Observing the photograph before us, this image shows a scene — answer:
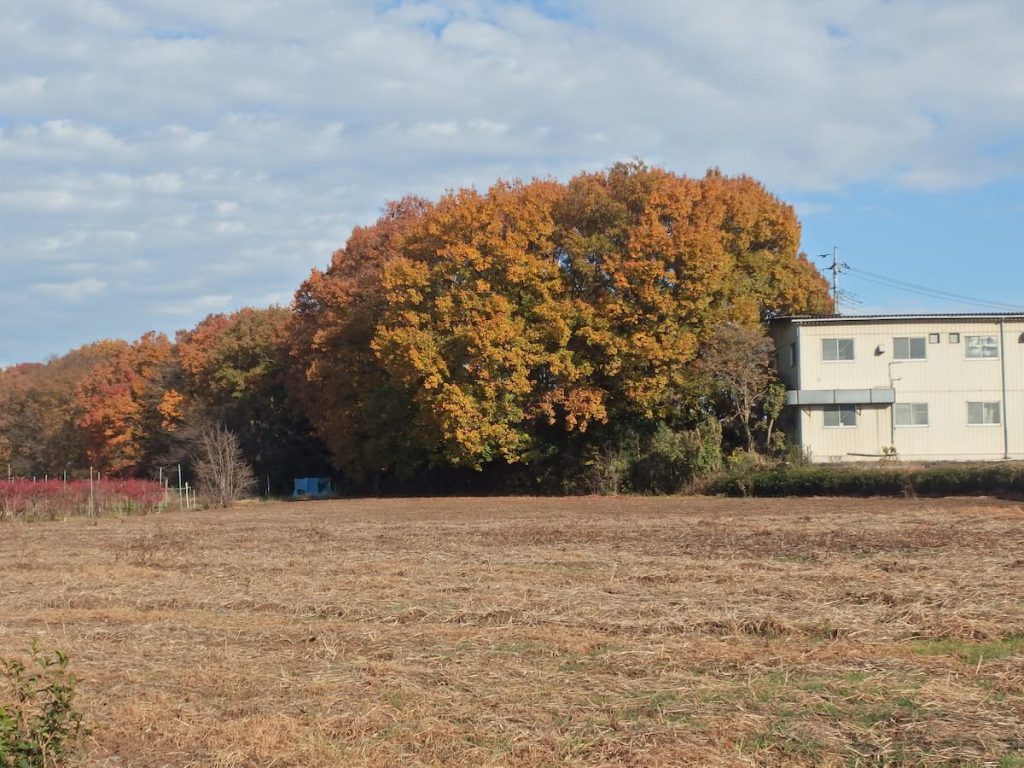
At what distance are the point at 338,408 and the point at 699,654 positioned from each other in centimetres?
4644

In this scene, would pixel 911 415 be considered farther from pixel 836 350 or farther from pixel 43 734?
pixel 43 734

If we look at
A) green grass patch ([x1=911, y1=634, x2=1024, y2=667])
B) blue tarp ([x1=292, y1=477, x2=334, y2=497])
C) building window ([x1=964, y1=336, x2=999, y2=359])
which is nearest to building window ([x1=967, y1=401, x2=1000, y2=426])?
building window ([x1=964, y1=336, x2=999, y2=359])

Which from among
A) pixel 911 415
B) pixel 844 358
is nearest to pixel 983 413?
pixel 911 415

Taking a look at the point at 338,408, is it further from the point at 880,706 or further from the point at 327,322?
the point at 880,706

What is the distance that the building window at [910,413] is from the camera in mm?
43750

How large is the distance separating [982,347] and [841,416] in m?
6.81

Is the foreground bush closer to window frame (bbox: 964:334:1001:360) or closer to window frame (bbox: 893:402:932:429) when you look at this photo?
window frame (bbox: 893:402:932:429)

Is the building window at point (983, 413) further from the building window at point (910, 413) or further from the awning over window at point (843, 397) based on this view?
the awning over window at point (843, 397)

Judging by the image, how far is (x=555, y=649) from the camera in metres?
10.5

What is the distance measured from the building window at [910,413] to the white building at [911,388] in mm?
43

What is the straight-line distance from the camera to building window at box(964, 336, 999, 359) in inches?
1732

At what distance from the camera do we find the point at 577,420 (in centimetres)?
4606

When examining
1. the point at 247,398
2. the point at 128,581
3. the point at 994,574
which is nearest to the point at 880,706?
the point at 994,574

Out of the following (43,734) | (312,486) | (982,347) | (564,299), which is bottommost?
(312,486)
